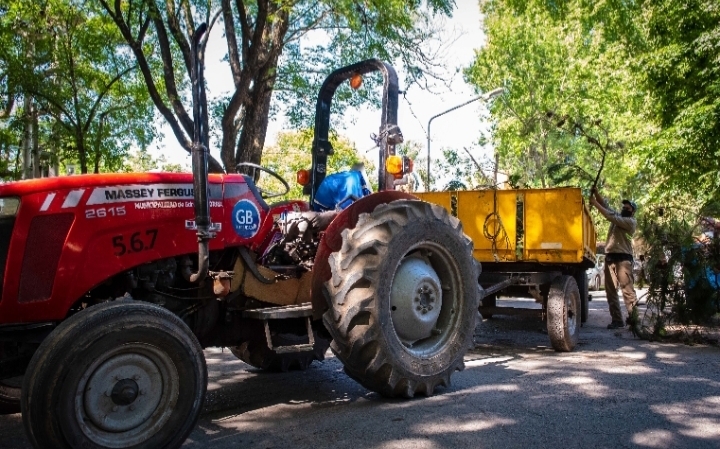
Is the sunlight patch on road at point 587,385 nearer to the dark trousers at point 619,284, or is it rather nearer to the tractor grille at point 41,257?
the tractor grille at point 41,257

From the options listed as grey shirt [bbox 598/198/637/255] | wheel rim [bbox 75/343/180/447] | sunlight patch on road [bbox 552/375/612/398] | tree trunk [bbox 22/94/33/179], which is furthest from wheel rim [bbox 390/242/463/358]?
tree trunk [bbox 22/94/33/179]

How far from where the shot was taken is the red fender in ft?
15.0

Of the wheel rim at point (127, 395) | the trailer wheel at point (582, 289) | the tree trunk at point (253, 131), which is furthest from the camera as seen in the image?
the tree trunk at point (253, 131)

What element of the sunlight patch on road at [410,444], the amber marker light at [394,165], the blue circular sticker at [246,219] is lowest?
the sunlight patch on road at [410,444]

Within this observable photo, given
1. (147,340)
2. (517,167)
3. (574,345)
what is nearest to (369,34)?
(574,345)

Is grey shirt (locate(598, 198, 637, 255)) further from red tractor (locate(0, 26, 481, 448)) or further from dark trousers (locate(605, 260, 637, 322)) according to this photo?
red tractor (locate(0, 26, 481, 448))

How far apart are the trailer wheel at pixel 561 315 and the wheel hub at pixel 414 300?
2.78m

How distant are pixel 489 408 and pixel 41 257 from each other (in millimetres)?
3059

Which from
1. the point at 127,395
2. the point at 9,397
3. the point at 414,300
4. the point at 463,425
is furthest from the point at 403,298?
the point at 9,397

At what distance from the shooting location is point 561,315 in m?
7.32

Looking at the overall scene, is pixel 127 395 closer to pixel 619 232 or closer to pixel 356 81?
pixel 356 81

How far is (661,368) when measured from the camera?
20.1ft

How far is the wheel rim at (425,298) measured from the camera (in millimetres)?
4801

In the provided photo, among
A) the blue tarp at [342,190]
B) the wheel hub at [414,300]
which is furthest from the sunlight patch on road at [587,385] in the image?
the blue tarp at [342,190]
